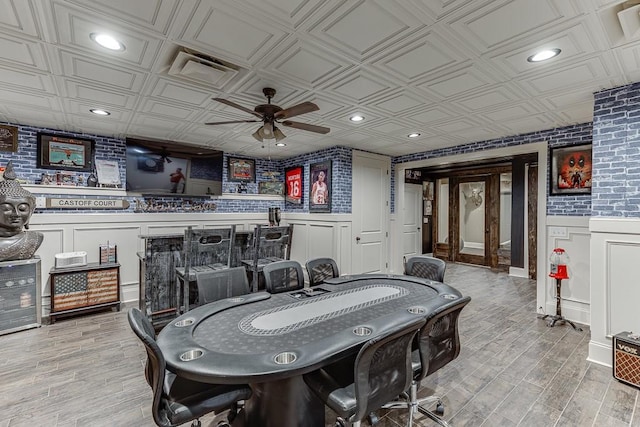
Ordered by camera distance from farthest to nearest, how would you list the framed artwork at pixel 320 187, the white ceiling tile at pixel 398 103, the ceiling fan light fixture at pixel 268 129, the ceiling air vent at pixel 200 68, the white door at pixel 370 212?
the white door at pixel 370 212, the framed artwork at pixel 320 187, the white ceiling tile at pixel 398 103, the ceiling fan light fixture at pixel 268 129, the ceiling air vent at pixel 200 68

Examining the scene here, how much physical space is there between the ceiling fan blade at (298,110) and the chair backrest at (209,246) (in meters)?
1.55

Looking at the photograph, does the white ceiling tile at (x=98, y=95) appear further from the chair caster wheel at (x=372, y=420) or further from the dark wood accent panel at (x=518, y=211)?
the dark wood accent panel at (x=518, y=211)

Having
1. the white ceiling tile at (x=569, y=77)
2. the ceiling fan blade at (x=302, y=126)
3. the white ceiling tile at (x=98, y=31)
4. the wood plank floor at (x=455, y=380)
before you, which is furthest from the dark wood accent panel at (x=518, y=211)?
the white ceiling tile at (x=98, y=31)

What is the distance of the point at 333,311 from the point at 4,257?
4.09 meters

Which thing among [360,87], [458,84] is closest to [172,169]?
[360,87]

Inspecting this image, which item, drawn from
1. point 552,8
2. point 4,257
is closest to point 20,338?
point 4,257

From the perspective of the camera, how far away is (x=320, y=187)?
5773 mm

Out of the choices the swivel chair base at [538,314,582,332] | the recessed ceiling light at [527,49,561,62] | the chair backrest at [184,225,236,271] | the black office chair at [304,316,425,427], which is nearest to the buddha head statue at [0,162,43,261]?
the chair backrest at [184,225,236,271]

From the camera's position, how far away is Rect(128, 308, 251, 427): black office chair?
1391 mm

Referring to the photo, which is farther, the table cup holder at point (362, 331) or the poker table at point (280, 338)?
the table cup holder at point (362, 331)

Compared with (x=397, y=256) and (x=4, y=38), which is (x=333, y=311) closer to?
(x=4, y=38)

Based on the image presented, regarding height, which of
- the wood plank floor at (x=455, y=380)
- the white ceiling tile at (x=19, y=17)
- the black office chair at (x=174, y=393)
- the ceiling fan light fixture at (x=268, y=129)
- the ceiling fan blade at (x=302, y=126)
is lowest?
the wood plank floor at (x=455, y=380)

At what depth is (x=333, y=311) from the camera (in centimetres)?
217

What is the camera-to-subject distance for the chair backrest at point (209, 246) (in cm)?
347
